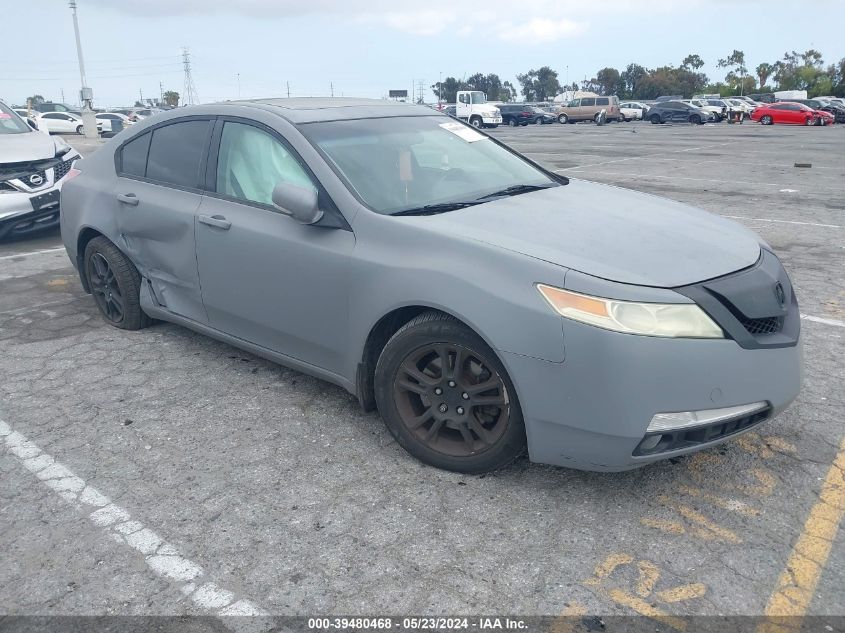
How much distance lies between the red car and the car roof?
40972 millimetres

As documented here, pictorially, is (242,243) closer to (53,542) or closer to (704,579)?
(53,542)

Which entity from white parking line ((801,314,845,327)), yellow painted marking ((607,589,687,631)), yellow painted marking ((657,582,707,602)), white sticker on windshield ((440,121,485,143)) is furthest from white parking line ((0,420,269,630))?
white parking line ((801,314,845,327))

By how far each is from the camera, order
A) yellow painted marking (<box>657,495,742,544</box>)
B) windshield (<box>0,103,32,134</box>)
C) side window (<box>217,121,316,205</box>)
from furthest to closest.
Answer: windshield (<box>0,103,32,134</box>), side window (<box>217,121,316,205</box>), yellow painted marking (<box>657,495,742,544</box>)

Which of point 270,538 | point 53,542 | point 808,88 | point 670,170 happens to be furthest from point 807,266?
point 808,88

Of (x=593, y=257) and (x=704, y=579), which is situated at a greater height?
(x=593, y=257)

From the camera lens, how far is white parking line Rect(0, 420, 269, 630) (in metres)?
2.36

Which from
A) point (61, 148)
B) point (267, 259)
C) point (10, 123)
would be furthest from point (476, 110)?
point (267, 259)

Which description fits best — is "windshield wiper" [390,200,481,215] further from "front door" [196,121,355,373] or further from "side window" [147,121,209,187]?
"side window" [147,121,209,187]

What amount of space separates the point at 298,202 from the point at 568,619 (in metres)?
2.05

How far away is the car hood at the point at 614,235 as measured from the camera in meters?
2.74

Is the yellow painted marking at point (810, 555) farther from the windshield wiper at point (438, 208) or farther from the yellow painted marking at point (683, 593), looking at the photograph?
the windshield wiper at point (438, 208)

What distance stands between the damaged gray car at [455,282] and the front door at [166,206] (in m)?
0.01

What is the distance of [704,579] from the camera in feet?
→ 8.00

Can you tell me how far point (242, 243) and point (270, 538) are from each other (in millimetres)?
1579
